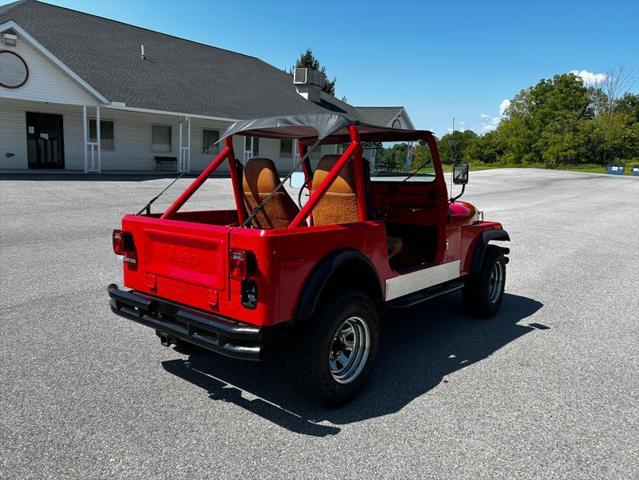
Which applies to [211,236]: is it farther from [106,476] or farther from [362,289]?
[106,476]

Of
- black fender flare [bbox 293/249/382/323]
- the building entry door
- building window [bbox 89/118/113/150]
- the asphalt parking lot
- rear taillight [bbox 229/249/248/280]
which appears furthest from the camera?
building window [bbox 89/118/113/150]

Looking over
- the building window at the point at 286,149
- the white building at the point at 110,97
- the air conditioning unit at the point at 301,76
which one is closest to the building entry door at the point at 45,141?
the white building at the point at 110,97

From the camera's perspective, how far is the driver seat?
421 cm

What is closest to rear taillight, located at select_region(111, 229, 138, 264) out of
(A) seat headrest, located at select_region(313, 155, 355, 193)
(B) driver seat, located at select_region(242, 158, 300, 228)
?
(B) driver seat, located at select_region(242, 158, 300, 228)

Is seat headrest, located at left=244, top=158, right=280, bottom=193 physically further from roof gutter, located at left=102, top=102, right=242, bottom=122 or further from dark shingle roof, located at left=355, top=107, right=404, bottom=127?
dark shingle roof, located at left=355, top=107, right=404, bottom=127

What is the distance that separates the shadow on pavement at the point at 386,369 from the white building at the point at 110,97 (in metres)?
14.4

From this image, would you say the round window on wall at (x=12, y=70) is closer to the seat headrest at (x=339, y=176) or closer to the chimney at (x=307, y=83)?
the seat headrest at (x=339, y=176)

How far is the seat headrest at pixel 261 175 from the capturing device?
13.8 ft

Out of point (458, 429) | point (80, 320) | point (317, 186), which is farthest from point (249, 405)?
point (80, 320)

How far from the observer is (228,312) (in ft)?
10.7

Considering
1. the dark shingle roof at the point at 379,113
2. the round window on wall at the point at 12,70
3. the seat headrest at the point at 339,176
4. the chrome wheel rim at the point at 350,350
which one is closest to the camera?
the chrome wheel rim at the point at 350,350

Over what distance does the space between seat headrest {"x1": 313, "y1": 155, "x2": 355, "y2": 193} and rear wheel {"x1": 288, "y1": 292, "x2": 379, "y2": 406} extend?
85cm

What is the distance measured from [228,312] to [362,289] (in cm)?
107

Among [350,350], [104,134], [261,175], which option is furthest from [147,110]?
[350,350]
